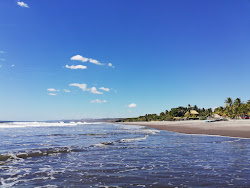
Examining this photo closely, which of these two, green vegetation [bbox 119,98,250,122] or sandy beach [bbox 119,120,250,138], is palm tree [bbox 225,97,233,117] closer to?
green vegetation [bbox 119,98,250,122]

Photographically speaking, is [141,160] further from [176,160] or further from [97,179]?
[97,179]

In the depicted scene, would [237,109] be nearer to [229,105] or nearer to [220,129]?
[229,105]

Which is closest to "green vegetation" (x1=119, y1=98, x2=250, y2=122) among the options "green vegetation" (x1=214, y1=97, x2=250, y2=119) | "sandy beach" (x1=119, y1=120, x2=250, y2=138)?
"green vegetation" (x1=214, y1=97, x2=250, y2=119)

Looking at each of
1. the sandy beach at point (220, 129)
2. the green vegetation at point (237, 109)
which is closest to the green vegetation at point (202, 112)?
the green vegetation at point (237, 109)

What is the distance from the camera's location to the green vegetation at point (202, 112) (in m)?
115

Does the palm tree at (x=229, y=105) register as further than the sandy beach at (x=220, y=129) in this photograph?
Yes

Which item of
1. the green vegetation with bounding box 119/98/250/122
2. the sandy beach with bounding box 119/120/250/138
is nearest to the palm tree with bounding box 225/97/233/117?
the green vegetation with bounding box 119/98/250/122

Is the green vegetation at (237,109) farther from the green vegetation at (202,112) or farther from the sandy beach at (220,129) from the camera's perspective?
the sandy beach at (220,129)

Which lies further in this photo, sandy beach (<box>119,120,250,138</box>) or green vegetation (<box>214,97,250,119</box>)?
green vegetation (<box>214,97,250,119</box>)

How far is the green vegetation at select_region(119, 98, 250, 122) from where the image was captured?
11533cm

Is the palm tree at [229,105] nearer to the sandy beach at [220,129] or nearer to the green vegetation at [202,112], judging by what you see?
the green vegetation at [202,112]

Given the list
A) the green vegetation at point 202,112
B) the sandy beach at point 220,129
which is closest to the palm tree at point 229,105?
the green vegetation at point 202,112

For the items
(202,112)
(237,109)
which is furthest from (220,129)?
(202,112)

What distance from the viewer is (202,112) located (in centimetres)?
15150
